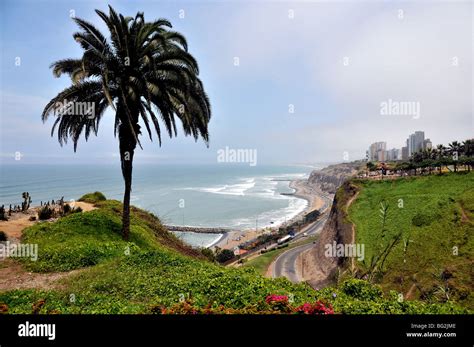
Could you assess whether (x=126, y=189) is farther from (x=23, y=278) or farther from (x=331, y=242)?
(x=331, y=242)

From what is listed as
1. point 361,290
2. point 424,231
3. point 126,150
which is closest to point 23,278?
point 126,150

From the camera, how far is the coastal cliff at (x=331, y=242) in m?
35.6

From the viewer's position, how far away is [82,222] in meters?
13.0

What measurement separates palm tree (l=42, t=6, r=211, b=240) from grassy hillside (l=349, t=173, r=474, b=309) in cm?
1544

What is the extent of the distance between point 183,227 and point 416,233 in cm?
5341

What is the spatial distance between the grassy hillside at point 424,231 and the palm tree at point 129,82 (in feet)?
50.7

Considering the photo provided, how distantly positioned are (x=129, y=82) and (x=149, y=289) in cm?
827

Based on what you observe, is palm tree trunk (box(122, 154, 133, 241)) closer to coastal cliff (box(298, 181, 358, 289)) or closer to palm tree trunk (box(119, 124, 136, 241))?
palm tree trunk (box(119, 124, 136, 241))

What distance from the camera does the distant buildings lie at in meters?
103

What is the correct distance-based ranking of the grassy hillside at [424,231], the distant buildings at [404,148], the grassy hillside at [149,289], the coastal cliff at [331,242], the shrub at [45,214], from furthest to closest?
the distant buildings at [404,148] < the coastal cliff at [331,242] < the grassy hillside at [424,231] < the shrub at [45,214] < the grassy hillside at [149,289]

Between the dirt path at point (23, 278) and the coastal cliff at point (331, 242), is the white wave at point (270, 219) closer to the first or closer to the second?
the coastal cliff at point (331, 242)

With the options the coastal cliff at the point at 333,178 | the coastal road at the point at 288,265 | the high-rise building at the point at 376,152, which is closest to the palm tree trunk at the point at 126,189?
the coastal road at the point at 288,265

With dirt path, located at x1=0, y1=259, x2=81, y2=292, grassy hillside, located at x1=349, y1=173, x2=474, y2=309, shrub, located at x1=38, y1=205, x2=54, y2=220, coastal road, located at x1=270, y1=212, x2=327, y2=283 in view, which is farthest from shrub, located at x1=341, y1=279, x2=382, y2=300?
coastal road, located at x1=270, y1=212, x2=327, y2=283
